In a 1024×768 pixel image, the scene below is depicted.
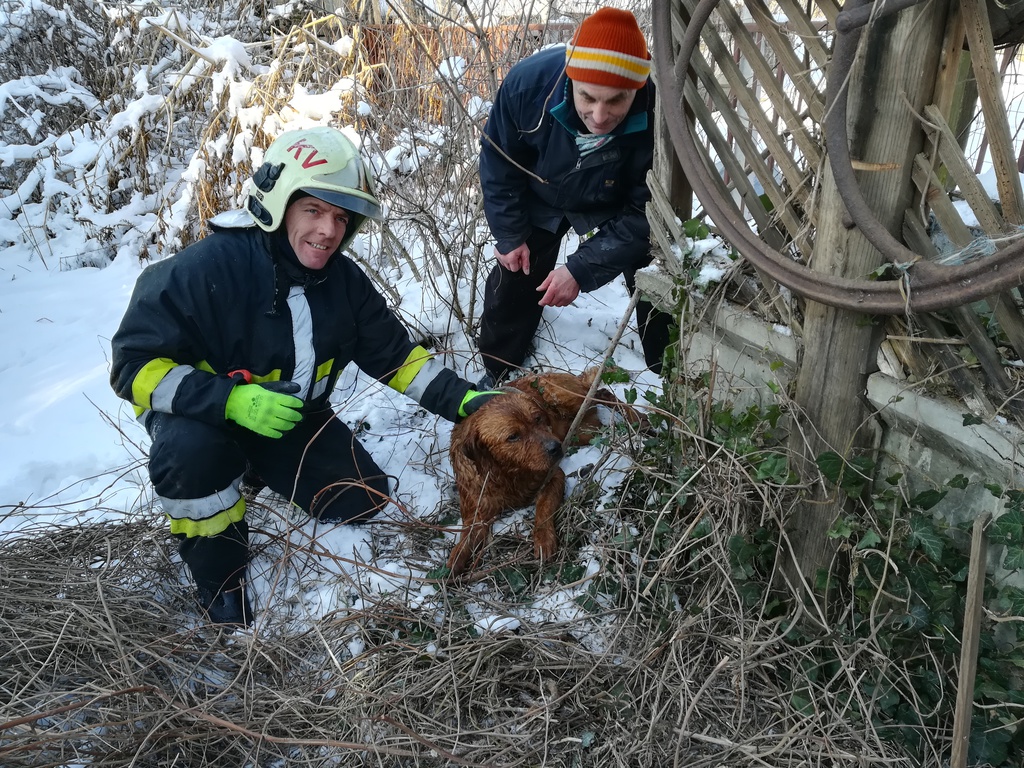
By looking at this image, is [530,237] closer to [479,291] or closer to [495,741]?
[479,291]

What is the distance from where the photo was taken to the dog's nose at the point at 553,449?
309cm

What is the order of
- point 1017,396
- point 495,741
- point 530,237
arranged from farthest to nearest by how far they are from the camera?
point 530,237
point 495,741
point 1017,396

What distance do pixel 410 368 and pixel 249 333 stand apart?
31.0 inches

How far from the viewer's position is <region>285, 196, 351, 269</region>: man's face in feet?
9.63

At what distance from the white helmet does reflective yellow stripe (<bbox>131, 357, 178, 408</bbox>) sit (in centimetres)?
72

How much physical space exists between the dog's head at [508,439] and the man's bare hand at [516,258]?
3.59ft

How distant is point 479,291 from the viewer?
16.6 ft

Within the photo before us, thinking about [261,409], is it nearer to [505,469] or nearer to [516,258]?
[505,469]

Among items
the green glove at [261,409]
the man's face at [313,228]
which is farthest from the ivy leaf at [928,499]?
the man's face at [313,228]

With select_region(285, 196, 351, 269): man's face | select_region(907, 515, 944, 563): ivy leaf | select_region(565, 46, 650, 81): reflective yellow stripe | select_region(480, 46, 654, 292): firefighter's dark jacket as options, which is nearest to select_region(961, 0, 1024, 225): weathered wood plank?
select_region(907, 515, 944, 563): ivy leaf

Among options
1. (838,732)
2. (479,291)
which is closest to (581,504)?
(838,732)

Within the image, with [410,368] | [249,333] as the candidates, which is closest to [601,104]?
[410,368]

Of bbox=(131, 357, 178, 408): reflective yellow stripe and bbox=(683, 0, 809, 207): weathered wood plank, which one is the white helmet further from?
bbox=(683, 0, 809, 207): weathered wood plank

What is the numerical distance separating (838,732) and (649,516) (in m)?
1.03
